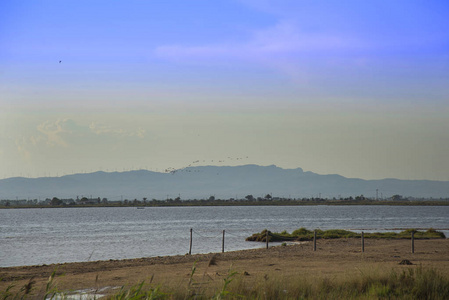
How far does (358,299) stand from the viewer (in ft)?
41.5

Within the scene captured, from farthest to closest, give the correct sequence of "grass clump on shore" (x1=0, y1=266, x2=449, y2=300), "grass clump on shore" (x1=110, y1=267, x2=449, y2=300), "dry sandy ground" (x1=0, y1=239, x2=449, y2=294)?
"dry sandy ground" (x1=0, y1=239, x2=449, y2=294) < "grass clump on shore" (x1=110, y1=267, x2=449, y2=300) < "grass clump on shore" (x1=0, y1=266, x2=449, y2=300)

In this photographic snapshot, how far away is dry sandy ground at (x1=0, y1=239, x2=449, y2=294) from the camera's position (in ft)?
61.0

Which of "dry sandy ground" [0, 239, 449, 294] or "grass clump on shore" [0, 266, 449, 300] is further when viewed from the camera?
"dry sandy ground" [0, 239, 449, 294]

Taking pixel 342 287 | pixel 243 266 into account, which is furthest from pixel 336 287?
pixel 243 266

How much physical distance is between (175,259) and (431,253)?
12589mm

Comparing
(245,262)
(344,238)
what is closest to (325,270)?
(245,262)

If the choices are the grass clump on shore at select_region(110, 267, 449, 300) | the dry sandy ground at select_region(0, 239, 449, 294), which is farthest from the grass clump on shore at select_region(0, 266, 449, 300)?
the dry sandy ground at select_region(0, 239, 449, 294)

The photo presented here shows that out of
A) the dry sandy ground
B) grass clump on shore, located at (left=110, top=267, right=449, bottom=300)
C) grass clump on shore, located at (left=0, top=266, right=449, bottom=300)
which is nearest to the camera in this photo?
grass clump on shore, located at (left=0, top=266, right=449, bottom=300)

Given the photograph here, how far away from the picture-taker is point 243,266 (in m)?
22.5

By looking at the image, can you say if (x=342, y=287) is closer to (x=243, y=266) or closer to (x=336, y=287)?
(x=336, y=287)

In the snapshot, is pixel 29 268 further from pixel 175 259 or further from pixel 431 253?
pixel 431 253

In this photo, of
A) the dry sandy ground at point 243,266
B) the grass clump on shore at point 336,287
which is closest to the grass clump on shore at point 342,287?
the grass clump on shore at point 336,287

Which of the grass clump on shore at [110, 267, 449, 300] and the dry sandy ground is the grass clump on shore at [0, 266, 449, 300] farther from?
the dry sandy ground

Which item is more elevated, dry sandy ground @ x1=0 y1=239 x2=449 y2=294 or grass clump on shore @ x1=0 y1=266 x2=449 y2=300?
grass clump on shore @ x1=0 y1=266 x2=449 y2=300
